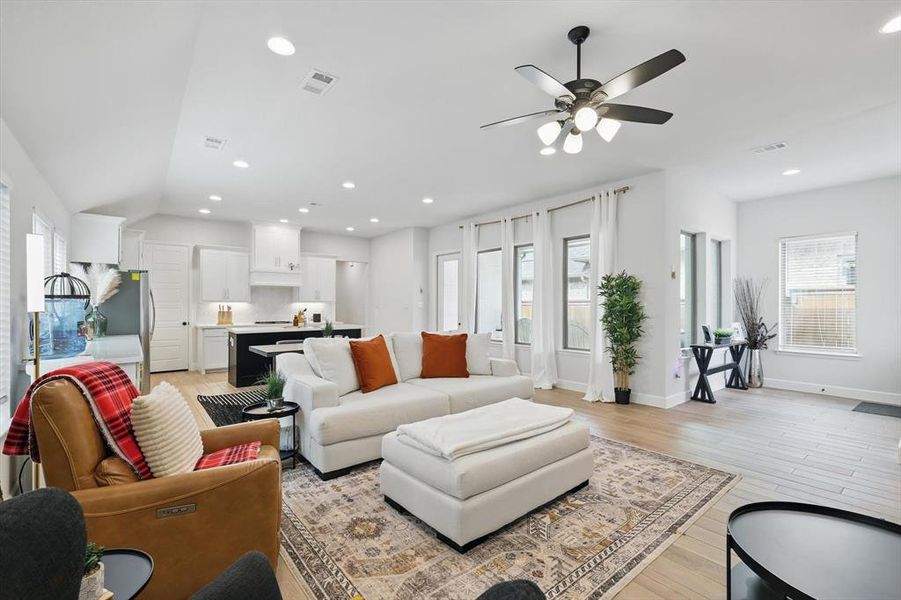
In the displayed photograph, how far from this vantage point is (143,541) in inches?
60.2

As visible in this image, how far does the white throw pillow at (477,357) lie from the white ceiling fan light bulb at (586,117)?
2.55 m

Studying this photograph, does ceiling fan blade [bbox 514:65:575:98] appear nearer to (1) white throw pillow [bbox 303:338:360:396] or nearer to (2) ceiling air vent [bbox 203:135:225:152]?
(1) white throw pillow [bbox 303:338:360:396]

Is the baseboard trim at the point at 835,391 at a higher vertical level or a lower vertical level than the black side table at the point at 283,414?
lower

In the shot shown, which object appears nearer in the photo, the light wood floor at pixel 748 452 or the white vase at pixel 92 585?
the white vase at pixel 92 585

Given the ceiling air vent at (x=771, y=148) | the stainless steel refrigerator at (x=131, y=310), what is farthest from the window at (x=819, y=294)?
the stainless steel refrigerator at (x=131, y=310)

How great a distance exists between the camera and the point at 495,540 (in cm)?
217

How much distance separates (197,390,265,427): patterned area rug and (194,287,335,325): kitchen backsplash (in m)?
2.84

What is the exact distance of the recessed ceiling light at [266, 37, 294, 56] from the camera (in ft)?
8.11

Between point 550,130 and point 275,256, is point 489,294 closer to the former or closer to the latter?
point 275,256

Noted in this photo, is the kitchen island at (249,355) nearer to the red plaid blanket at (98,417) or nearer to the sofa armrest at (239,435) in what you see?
the sofa armrest at (239,435)

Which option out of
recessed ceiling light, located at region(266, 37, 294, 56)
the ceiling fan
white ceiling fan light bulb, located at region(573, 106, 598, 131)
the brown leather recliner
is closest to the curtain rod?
the ceiling fan

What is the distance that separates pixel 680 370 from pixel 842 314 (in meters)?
2.49

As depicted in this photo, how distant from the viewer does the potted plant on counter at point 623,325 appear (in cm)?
512

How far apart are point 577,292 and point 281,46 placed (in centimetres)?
483
